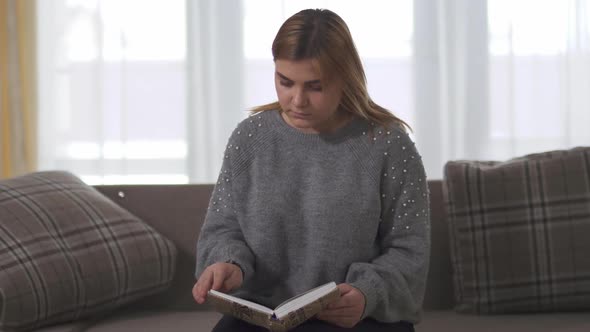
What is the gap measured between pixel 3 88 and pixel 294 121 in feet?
7.41

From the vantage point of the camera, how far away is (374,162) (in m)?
1.68

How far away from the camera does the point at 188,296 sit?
7.01ft

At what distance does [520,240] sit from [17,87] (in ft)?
7.58

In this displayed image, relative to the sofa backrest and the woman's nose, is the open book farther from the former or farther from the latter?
the sofa backrest

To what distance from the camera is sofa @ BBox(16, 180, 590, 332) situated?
1926mm

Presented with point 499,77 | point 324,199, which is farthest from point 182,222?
point 499,77

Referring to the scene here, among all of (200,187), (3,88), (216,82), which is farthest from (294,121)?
(3,88)

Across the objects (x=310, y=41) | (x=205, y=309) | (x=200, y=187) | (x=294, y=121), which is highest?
(x=310, y=41)

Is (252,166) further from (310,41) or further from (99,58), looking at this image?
(99,58)

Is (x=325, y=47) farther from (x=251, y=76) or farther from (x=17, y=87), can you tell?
(x=17, y=87)

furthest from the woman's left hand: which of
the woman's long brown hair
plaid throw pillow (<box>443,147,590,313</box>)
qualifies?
plaid throw pillow (<box>443,147,590,313</box>)

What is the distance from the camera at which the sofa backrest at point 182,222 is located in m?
2.09

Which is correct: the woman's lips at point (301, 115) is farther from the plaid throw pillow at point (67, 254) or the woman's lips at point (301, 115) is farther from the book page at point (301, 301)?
the plaid throw pillow at point (67, 254)

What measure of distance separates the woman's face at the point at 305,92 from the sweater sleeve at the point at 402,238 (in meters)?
0.17
